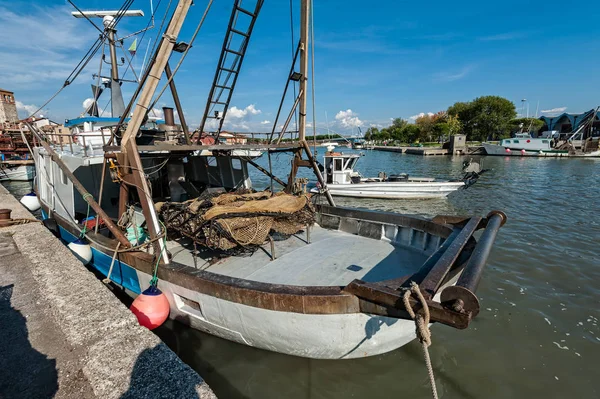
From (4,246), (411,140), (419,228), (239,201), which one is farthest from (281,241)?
(411,140)

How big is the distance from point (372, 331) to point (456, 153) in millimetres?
66517

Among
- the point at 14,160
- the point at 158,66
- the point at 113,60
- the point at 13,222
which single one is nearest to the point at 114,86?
the point at 113,60

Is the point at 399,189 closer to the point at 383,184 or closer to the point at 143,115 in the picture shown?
the point at 383,184

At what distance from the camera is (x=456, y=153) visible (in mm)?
60750

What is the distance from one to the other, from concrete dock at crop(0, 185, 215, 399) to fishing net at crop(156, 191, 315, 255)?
1664mm

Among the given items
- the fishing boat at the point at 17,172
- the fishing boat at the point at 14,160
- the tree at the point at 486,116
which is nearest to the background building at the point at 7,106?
the fishing boat at the point at 14,160

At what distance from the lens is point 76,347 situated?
3297 millimetres

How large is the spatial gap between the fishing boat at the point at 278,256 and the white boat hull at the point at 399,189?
1241 cm

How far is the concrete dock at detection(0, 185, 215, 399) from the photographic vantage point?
2.76 metres

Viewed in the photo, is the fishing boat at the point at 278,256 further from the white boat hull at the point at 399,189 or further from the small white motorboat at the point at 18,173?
the small white motorboat at the point at 18,173

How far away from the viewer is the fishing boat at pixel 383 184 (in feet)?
61.7

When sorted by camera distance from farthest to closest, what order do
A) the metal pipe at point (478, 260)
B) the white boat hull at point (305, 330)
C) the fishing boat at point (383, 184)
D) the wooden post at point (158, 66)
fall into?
the fishing boat at point (383, 184) → the wooden post at point (158, 66) → the white boat hull at point (305, 330) → the metal pipe at point (478, 260)

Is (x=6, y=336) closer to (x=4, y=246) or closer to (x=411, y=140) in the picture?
(x=4, y=246)

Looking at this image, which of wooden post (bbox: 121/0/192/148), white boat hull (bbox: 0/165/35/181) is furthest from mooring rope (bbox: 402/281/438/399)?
white boat hull (bbox: 0/165/35/181)
